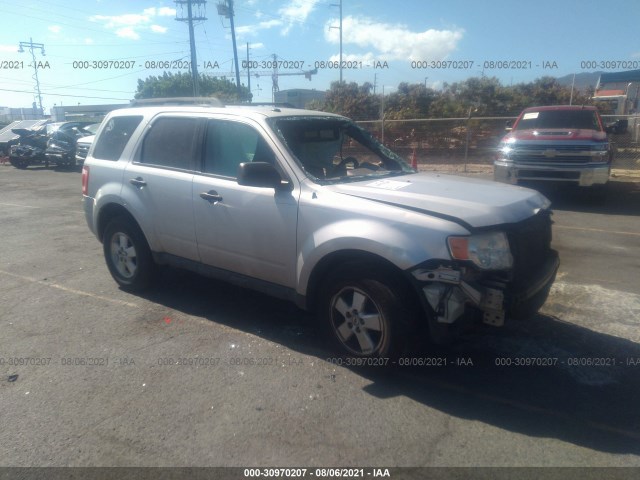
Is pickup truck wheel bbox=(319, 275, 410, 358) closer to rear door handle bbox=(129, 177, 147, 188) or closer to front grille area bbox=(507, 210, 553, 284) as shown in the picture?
front grille area bbox=(507, 210, 553, 284)

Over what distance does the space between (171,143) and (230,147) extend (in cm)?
76

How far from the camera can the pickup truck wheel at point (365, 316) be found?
135 inches

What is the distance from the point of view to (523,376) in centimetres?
367

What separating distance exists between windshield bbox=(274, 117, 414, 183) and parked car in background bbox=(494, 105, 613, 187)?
6.17 m

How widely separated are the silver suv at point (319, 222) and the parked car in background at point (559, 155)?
6.17m

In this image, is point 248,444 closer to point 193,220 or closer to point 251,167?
point 251,167

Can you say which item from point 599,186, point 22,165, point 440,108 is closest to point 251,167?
point 599,186

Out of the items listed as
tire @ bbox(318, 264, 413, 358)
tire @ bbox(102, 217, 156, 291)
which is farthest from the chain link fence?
tire @ bbox(318, 264, 413, 358)

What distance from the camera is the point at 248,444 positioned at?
9.66 feet

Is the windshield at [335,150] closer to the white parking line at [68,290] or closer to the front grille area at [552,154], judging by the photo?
the white parking line at [68,290]

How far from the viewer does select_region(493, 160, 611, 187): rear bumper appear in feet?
32.2

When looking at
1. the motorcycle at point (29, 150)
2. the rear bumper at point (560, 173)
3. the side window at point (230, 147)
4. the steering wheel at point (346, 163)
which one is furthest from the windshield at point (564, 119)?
the motorcycle at point (29, 150)

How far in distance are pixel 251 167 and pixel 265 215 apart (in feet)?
1.44

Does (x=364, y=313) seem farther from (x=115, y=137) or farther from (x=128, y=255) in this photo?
(x=115, y=137)
